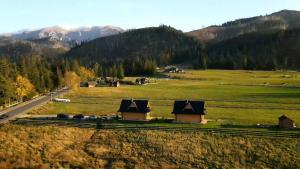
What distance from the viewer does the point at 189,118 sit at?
73.1 meters

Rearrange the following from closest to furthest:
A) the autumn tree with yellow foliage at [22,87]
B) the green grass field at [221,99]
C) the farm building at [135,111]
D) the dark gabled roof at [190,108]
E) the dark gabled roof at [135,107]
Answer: the dark gabled roof at [190,108] → the farm building at [135,111] → the dark gabled roof at [135,107] → the green grass field at [221,99] → the autumn tree with yellow foliage at [22,87]

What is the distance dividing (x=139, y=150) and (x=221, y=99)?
153ft

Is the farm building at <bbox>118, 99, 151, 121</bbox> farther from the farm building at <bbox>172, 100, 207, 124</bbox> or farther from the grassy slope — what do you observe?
the grassy slope

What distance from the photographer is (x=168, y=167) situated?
186 ft

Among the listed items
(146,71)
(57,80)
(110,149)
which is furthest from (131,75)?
(110,149)

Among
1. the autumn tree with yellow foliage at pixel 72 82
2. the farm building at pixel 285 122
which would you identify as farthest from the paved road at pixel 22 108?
the farm building at pixel 285 122

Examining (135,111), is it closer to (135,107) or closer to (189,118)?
(135,107)

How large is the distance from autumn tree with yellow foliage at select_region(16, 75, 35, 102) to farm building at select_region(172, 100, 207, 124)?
4031 centimetres

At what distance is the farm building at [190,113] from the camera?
7234 centimetres

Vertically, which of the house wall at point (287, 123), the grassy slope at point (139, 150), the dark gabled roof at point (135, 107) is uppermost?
the dark gabled roof at point (135, 107)

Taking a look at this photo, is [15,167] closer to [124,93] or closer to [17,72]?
[17,72]

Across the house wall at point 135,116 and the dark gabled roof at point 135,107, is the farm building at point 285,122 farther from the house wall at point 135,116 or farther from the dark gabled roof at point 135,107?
the house wall at point 135,116

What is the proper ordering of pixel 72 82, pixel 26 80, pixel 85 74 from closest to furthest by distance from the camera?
pixel 26 80 < pixel 72 82 < pixel 85 74

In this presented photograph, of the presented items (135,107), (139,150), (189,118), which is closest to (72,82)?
(135,107)
